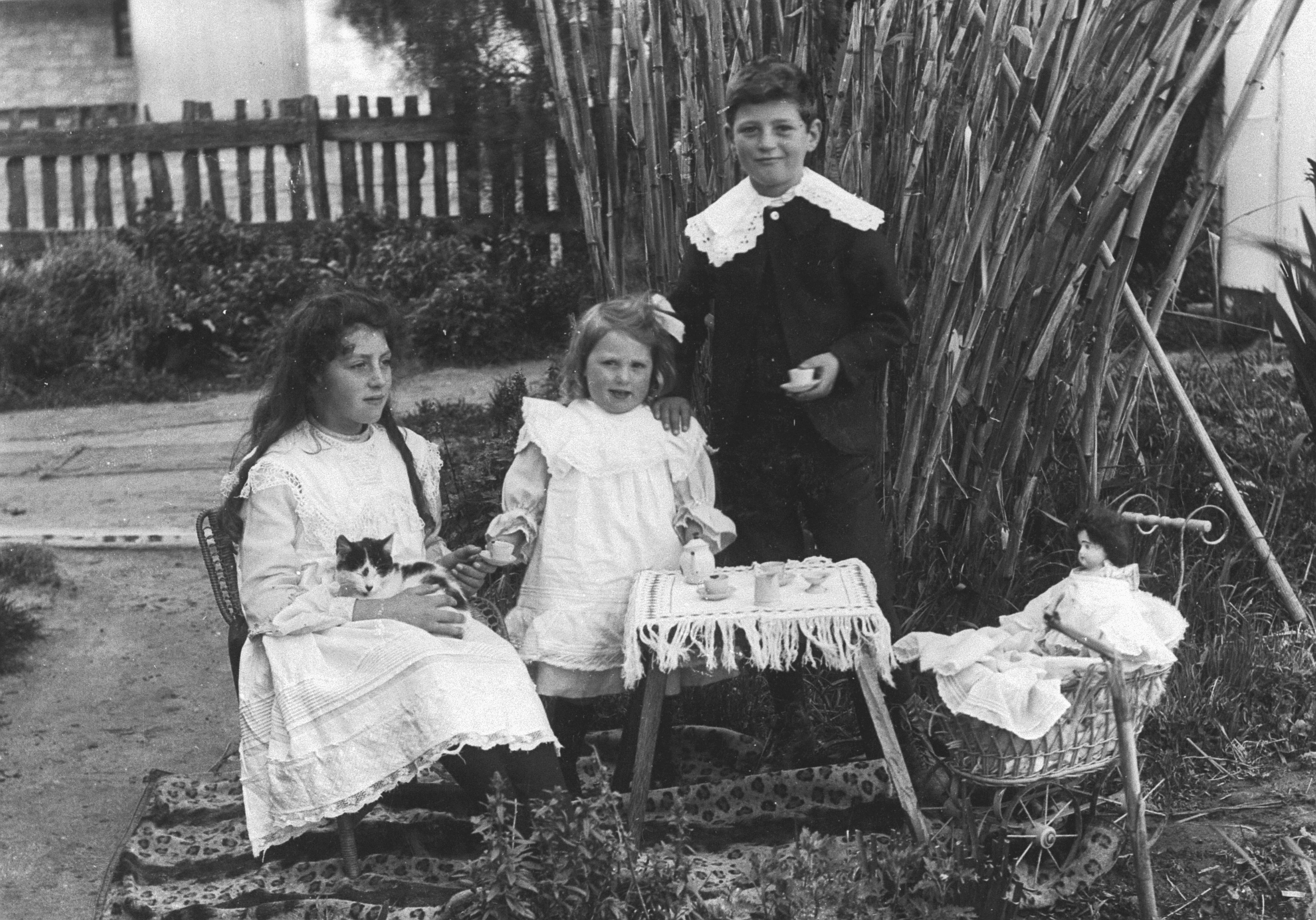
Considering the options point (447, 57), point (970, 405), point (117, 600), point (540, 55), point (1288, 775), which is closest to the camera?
point (1288, 775)

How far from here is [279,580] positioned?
270cm

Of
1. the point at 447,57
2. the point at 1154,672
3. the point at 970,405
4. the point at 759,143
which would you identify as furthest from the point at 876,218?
the point at 447,57

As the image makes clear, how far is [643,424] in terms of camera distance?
297cm

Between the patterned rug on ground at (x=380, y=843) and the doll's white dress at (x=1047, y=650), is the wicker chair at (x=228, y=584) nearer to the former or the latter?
the patterned rug on ground at (x=380, y=843)

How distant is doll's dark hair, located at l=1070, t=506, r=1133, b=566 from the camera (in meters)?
2.49

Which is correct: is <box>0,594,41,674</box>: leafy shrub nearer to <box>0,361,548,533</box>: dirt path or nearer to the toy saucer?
<box>0,361,548,533</box>: dirt path

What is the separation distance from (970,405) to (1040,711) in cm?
115

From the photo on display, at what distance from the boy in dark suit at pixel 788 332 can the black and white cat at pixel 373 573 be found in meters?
0.61

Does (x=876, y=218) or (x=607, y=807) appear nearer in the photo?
(x=607, y=807)

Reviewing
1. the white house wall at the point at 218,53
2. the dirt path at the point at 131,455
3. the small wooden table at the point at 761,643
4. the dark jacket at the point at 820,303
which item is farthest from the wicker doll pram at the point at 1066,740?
the white house wall at the point at 218,53

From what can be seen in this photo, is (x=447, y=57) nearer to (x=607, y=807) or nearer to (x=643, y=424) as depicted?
(x=643, y=424)

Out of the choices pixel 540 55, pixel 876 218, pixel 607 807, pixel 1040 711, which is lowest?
pixel 607 807

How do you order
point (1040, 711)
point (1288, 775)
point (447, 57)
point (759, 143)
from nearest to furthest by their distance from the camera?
point (1040, 711), point (759, 143), point (1288, 775), point (447, 57)

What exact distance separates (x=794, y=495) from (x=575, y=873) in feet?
3.54
